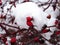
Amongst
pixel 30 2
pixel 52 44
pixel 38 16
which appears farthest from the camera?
pixel 30 2

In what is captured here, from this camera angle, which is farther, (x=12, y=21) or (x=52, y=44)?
(x=12, y=21)

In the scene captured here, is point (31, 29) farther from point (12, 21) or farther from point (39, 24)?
point (12, 21)

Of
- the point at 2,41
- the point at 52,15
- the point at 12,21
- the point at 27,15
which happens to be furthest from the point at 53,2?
the point at 2,41

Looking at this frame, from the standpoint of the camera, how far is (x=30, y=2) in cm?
245

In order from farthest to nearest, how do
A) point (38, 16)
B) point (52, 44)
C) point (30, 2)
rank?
point (30, 2) < point (38, 16) < point (52, 44)

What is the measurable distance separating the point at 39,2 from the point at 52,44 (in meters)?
0.56

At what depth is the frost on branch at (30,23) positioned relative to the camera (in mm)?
2160

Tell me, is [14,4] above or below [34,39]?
above

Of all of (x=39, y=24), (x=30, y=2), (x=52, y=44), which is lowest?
(x=52, y=44)

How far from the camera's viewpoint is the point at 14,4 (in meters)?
2.37

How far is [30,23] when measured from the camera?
218cm

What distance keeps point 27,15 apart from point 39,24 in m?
0.16

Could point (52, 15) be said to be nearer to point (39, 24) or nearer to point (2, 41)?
point (39, 24)

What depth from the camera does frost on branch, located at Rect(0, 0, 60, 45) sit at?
7.09 feet
